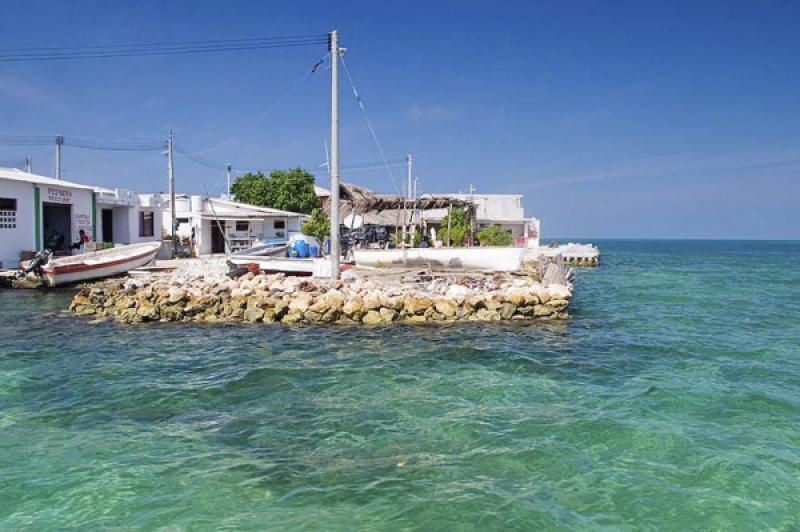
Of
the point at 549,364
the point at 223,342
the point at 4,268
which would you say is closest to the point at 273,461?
the point at 549,364

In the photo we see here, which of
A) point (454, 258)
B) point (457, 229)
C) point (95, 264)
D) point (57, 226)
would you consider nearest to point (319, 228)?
point (457, 229)

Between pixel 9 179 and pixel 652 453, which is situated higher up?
pixel 9 179

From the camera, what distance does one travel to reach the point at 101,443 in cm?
771

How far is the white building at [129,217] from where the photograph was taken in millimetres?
36097

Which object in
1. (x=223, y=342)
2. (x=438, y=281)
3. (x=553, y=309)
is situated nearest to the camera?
(x=223, y=342)

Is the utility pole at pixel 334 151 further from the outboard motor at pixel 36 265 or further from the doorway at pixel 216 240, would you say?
the doorway at pixel 216 240

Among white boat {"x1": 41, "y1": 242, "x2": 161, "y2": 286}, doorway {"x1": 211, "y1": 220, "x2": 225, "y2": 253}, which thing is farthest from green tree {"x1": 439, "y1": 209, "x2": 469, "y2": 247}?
white boat {"x1": 41, "y1": 242, "x2": 161, "y2": 286}

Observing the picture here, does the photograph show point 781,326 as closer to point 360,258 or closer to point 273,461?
point 360,258

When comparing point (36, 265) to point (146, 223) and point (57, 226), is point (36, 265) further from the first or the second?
point (146, 223)

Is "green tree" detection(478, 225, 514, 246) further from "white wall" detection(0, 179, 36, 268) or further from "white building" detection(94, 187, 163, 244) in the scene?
"white wall" detection(0, 179, 36, 268)

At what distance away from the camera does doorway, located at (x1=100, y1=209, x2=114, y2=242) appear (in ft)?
124

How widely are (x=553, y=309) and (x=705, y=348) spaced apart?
15.5 feet

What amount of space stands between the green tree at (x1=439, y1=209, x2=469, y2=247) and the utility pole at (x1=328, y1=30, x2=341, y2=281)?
12800mm

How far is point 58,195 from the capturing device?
30.2m
